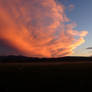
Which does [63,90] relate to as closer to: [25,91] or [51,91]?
[51,91]

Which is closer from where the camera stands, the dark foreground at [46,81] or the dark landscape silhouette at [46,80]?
the dark foreground at [46,81]

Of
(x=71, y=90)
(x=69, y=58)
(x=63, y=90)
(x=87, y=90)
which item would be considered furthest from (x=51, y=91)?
(x=69, y=58)

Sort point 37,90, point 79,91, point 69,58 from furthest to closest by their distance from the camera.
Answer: point 69,58 → point 37,90 → point 79,91

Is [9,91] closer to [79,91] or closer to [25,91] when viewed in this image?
[25,91]

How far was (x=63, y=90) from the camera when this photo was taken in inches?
556

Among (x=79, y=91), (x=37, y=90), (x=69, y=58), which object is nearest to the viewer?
(x=79, y=91)

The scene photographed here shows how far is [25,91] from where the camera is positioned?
559 inches

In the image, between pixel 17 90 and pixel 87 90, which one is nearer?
pixel 87 90

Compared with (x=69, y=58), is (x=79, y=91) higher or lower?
lower

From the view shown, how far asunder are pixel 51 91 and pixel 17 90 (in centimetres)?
413

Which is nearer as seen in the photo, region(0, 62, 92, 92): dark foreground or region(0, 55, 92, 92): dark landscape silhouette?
region(0, 62, 92, 92): dark foreground

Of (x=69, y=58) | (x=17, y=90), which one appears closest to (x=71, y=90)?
(x=17, y=90)

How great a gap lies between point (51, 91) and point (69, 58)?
→ 187 metres

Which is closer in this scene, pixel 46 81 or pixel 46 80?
pixel 46 81
